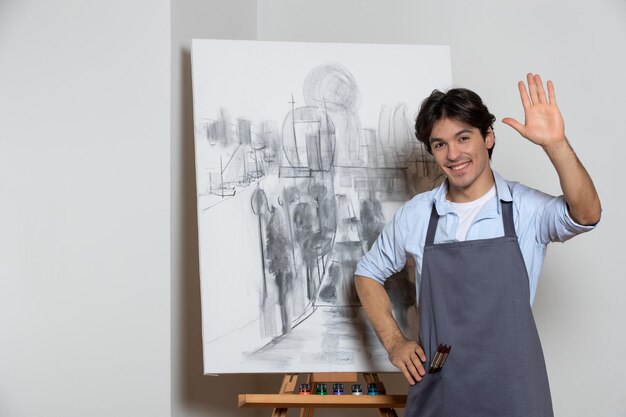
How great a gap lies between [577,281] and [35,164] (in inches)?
83.7

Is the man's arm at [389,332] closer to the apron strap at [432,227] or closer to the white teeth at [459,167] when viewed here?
the apron strap at [432,227]

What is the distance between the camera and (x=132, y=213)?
271 centimetres

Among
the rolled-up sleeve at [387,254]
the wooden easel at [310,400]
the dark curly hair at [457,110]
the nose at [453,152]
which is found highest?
the dark curly hair at [457,110]

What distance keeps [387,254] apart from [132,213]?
97 cm

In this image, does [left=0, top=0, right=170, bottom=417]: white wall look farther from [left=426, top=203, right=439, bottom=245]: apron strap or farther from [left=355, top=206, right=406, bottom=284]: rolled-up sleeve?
[left=426, top=203, right=439, bottom=245]: apron strap

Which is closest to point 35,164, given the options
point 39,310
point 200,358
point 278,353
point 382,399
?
point 39,310

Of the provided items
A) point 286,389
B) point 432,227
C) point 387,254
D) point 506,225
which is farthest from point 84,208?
point 506,225

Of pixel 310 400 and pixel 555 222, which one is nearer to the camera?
pixel 555 222

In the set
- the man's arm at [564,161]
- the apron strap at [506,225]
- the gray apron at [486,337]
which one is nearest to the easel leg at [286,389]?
the gray apron at [486,337]

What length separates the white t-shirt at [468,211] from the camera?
84.7 inches

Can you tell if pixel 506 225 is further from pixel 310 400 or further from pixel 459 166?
pixel 310 400

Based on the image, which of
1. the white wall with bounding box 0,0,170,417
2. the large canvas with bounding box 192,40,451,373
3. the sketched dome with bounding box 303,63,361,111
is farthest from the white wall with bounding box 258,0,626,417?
the white wall with bounding box 0,0,170,417

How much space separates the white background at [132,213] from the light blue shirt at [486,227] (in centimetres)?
82

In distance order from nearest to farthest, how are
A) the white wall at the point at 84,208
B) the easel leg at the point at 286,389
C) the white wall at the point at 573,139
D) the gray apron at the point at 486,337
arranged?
1. the gray apron at the point at 486,337
2. the easel leg at the point at 286,389
3. the white wall at the point at 84,208
4. the white wall at the point at 573,139
